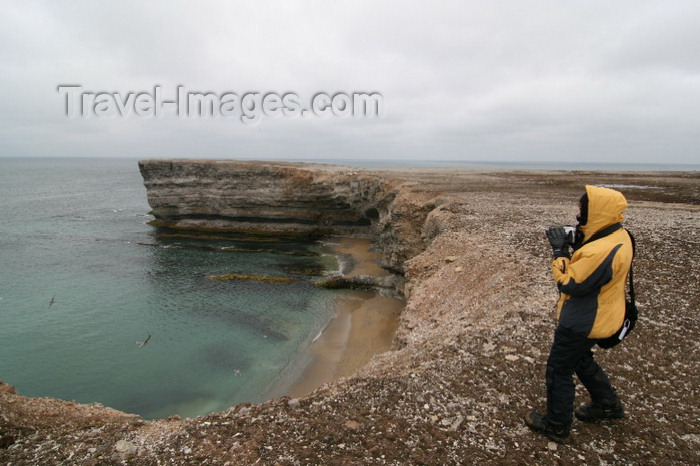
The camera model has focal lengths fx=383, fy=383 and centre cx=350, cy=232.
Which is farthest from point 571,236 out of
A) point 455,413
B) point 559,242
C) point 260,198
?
point 260,198

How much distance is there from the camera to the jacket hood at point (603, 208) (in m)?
4.70

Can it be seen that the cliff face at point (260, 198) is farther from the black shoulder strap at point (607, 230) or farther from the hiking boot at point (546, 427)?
the black shoulder strap at point (607, 230)

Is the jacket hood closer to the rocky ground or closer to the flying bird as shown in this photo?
the rocky ground

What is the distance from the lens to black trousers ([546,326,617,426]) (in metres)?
4.88

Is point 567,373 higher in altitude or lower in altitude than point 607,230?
lower

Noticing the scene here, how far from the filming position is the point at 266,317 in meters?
23.2

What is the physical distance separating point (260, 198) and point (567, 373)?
1626 inches

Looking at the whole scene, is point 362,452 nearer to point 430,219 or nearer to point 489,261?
point 489,261

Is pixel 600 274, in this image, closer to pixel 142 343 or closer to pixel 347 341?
pixel 347 341

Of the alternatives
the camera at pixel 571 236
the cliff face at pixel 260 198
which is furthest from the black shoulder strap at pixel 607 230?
the cliff face at pixel 260 198

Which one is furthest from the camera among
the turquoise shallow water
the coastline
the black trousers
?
the turquoise shallow water

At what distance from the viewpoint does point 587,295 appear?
482cm

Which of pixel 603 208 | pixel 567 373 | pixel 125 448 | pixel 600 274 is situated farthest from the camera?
pixel 125 448

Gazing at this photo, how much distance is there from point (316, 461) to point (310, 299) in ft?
69.2
